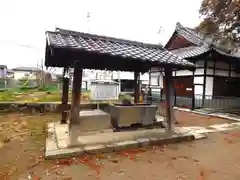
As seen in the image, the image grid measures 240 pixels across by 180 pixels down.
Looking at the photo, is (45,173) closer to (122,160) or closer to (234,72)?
(122,160)

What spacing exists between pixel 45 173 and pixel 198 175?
2.98m

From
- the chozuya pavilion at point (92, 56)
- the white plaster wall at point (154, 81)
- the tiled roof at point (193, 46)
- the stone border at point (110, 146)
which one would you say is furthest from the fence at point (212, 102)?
the chozuya pavilion at point (92, 56)

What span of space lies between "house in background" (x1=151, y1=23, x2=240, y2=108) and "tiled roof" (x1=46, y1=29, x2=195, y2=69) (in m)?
7.52

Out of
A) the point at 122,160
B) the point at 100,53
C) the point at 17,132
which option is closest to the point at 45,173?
the point at 122,160

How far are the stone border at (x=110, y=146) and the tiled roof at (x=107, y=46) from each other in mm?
2175

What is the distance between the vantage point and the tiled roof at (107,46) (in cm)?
409

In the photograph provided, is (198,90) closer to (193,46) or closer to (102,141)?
(193,46)

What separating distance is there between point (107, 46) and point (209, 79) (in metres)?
10.0

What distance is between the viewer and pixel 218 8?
9.84m

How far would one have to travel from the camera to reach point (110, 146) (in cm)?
473

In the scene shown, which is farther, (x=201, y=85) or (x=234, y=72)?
(x=234, y=72)

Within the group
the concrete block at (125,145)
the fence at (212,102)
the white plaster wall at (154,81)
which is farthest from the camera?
the white plaster wall at (154,81)

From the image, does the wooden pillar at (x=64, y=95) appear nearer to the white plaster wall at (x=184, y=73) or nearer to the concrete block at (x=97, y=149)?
the concrete block at (x=97, y=149)

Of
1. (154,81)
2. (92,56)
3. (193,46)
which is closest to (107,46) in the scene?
(92,56)
